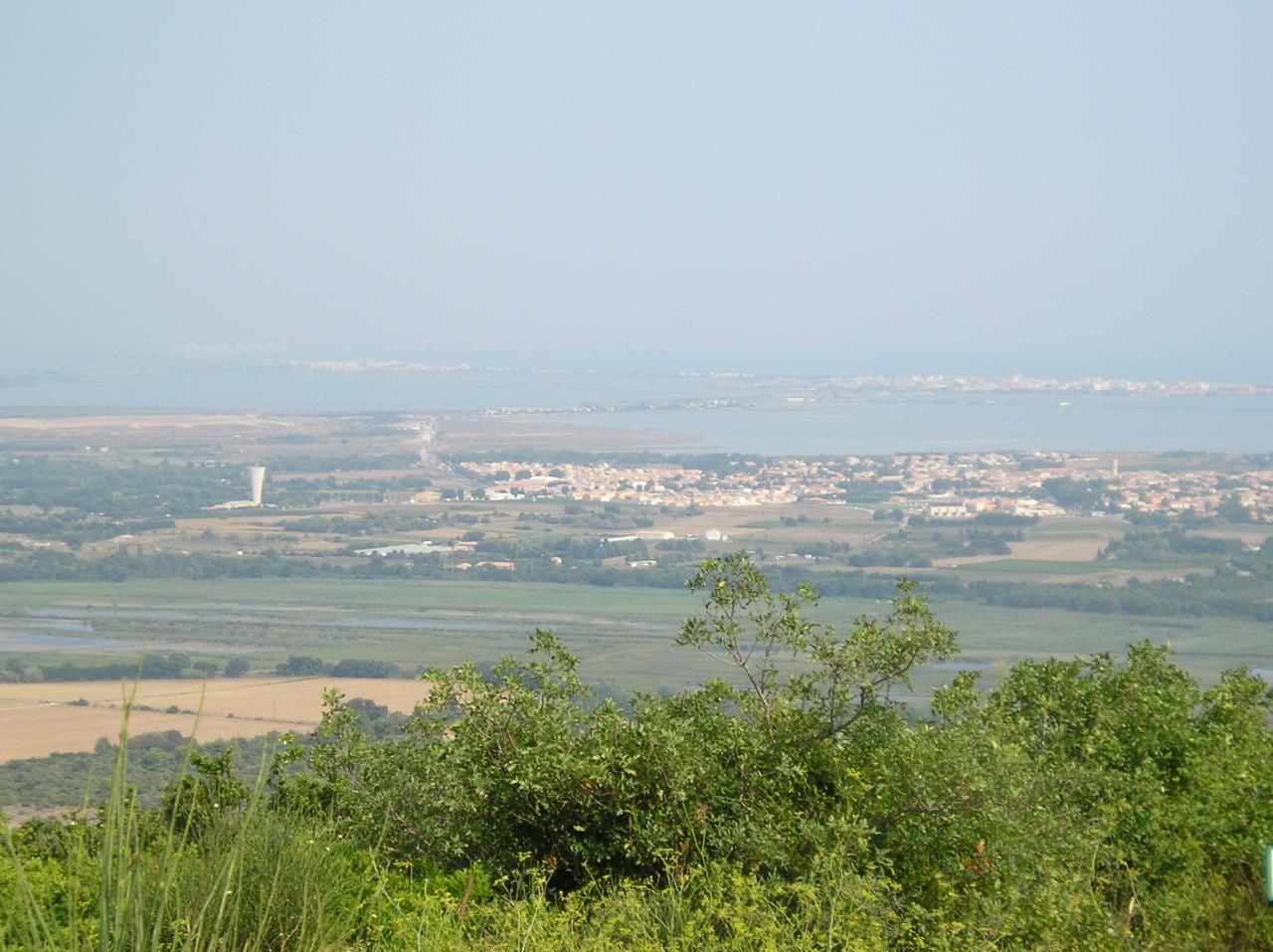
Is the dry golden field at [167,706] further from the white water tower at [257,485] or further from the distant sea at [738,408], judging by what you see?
the distant sea at [738,408]

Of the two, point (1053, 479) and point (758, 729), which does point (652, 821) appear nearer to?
point (758, 729)

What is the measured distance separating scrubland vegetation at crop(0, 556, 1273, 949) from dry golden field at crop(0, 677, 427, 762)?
7.96 m

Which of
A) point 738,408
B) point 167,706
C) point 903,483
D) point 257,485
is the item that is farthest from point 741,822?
point 738,408

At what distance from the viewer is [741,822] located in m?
5.89

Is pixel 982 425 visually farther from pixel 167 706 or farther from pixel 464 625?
pixel 167 706

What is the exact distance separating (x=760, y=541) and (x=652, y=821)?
30.4 metres

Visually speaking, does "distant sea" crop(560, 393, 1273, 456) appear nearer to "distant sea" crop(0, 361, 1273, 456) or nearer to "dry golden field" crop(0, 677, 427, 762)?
"distant sea" crop(0, 361, 1273, 456)

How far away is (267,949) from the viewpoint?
4043mm

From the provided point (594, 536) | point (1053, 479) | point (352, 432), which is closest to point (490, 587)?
point (594, 536)

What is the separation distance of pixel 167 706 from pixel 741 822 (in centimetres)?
1307

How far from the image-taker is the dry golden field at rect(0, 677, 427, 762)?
15.3 metres

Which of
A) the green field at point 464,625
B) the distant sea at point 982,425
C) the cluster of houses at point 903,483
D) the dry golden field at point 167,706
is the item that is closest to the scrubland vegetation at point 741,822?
the dry golden field at point 167,706

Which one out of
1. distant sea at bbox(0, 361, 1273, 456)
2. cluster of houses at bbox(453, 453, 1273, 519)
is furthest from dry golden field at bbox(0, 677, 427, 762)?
distant sea at bbox(0, 361, 1273, 456)

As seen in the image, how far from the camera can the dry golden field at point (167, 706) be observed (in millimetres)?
15273
